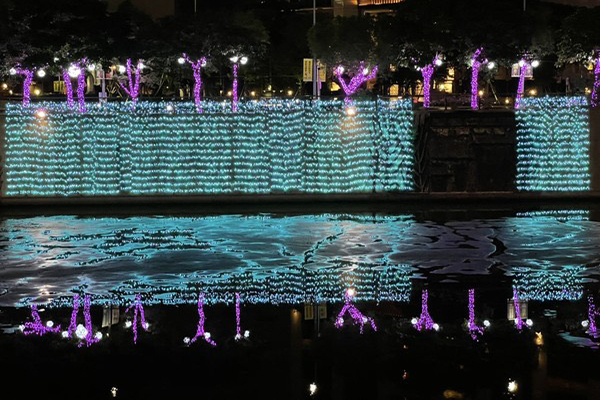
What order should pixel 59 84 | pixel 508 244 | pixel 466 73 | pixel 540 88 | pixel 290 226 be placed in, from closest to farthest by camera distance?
pixel 508 244, pixel 290 226, pixel 466 73, pixel 59 84, pixel 540 88

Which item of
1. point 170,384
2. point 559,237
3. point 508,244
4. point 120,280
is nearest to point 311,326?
point 170,384

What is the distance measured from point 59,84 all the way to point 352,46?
16873 millimetres

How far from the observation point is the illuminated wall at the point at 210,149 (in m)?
29.5

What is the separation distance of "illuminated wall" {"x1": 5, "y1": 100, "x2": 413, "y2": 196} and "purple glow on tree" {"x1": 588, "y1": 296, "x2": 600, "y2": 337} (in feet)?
57.0

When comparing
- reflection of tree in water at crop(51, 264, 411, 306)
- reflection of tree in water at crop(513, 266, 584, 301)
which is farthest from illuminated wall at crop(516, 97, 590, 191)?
reflection of tree in water at crop(51, 264, 411, 306)

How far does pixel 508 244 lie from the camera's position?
17.9 meters

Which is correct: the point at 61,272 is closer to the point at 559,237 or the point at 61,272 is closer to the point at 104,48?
the point at 559,237

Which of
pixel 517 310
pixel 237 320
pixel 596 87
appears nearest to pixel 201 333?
pixel 237 320

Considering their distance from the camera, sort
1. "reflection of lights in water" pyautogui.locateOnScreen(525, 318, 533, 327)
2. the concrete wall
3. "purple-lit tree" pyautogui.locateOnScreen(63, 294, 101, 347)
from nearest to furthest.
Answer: "purple-lit tree" pyautogui.locateOnScreen(63, 294, 101, 347) < "reflection of lights in water" pyautogui.locateOnScreen(525, 318, 533, 327) < the concrete wall

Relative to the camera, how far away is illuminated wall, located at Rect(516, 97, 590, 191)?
29.5 m

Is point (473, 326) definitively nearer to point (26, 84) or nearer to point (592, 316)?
point (592, 316)

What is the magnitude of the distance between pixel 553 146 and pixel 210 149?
11292 millimetres

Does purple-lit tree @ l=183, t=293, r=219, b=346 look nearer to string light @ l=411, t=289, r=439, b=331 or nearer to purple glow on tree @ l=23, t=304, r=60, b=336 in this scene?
purple glow on tree @ l=23, t=304, r=60, b=336

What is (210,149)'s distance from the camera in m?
29.8
